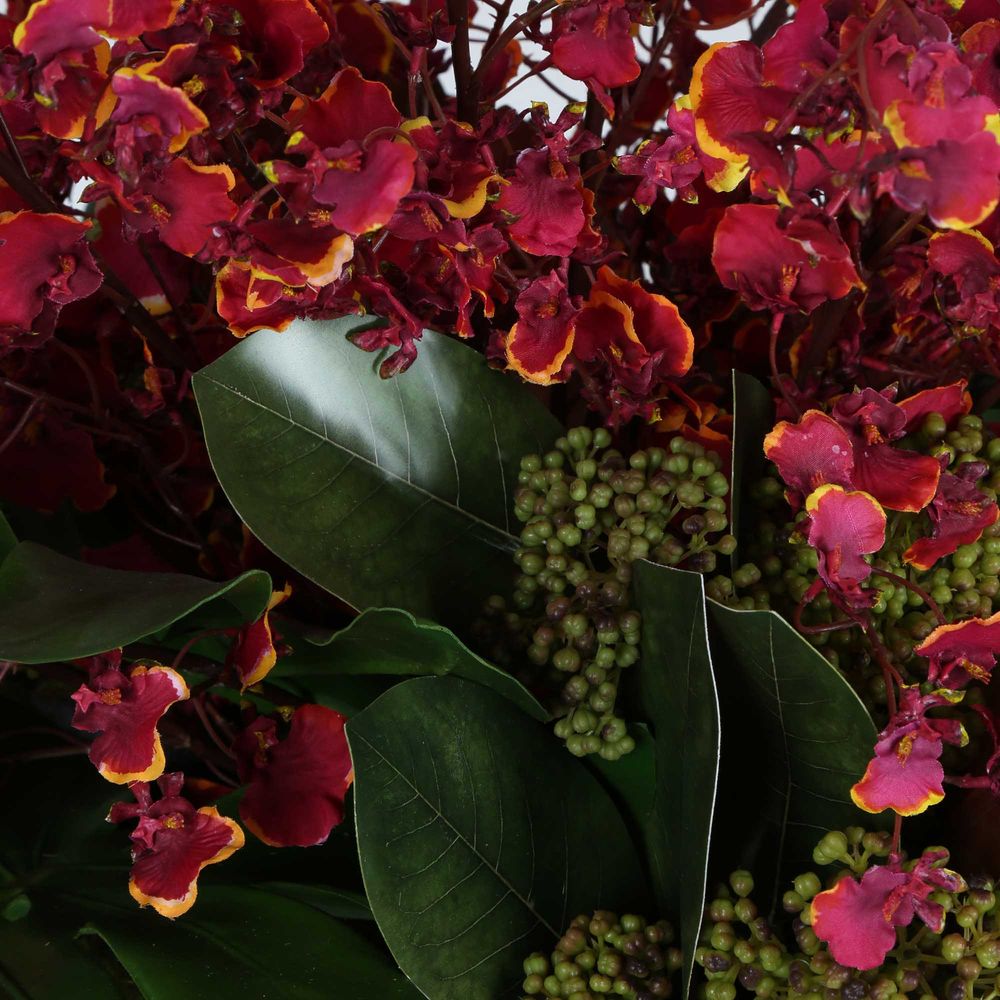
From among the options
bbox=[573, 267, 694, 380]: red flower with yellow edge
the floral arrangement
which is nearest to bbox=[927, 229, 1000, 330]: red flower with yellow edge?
the floral arrangement

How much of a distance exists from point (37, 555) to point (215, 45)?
0.24 m

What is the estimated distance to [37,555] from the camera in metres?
0.56

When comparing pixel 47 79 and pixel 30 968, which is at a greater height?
pixel 47 79

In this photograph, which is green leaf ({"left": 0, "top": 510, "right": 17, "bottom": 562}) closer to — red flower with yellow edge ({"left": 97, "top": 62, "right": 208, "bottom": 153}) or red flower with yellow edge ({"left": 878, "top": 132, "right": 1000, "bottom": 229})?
red flower with yellow edge ({"left": 97, "top": 62, "right": 208, "bottom": 153})

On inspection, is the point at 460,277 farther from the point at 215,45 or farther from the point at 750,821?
the point at 750,821

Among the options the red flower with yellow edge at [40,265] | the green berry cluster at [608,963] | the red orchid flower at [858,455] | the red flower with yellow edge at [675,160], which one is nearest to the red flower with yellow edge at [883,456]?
the red orchid flower at [858,455]

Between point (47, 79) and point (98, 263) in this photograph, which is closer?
point (47, 79)

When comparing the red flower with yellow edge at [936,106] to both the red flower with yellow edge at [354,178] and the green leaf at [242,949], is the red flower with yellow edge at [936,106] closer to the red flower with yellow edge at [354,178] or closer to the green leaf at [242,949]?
the red flower with yellow edge at [354,178]

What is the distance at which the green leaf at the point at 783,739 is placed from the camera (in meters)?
0.48

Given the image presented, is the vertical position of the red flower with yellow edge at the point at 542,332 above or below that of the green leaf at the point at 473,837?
above

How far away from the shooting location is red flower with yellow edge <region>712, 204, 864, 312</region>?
515mm

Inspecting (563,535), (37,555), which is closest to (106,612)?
(37,555)

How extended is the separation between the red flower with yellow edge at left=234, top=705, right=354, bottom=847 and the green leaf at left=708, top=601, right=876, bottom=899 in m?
0.18

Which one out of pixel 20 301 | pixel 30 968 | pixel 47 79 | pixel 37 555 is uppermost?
pixel 47 79
